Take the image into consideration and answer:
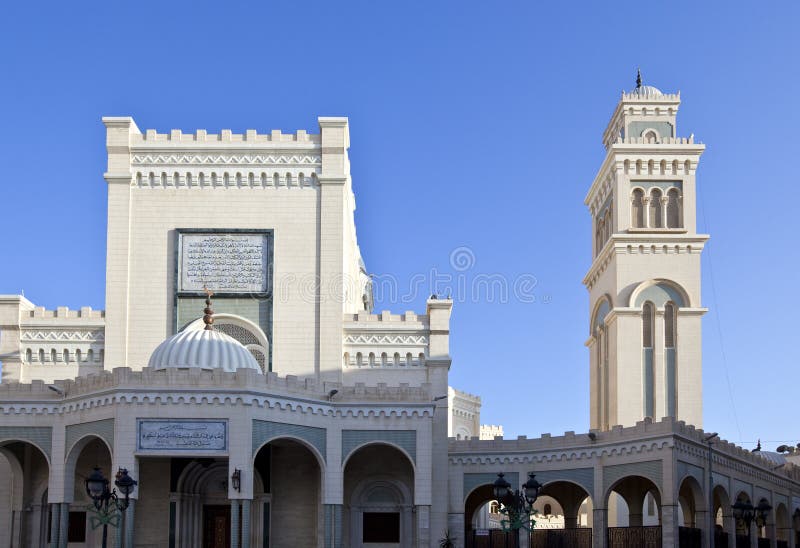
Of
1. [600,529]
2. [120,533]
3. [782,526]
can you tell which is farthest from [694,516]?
[120,533]

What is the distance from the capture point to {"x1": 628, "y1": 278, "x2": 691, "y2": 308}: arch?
59.1 metres

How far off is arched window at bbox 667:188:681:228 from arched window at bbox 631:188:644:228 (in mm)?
1320

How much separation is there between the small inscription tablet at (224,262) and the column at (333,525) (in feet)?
37.1

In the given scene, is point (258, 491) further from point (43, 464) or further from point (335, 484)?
point (43, 464)

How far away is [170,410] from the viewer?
42.1 metres

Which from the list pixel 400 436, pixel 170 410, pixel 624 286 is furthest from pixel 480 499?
pixel 170 410

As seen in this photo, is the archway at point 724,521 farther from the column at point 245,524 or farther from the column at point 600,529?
the column at point 245,524

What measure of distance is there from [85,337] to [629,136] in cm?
2876

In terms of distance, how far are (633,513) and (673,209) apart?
1762 cm

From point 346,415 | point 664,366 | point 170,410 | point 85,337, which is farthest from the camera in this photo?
point 664,366


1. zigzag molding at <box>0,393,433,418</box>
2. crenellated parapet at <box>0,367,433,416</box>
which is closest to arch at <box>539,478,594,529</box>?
crenellated parapet at <box>0,367,433,416</box>

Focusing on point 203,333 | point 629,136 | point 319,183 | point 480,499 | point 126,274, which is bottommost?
point 480,499

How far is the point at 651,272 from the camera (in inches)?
2338

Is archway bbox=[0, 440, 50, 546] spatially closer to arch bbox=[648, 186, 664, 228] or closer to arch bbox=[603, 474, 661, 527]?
arch bbox=[603, 474, 661, 527]
